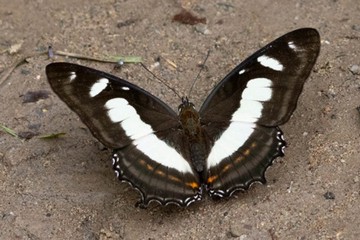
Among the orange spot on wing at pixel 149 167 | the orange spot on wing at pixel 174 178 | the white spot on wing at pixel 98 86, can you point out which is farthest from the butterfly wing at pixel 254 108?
the white spot on wing at pixel 98 86

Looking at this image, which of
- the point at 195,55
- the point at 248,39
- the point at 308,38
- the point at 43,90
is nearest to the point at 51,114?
the point at 43,90

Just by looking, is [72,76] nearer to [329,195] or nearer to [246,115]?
[246,115]

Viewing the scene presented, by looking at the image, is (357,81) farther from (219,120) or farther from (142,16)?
(142,16)

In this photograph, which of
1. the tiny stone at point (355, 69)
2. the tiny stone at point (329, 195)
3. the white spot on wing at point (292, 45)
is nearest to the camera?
the tiny stone at point (329, 195)

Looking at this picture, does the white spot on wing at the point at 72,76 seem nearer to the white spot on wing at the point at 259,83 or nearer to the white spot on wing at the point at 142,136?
the white spot on wing at the point at 142,136

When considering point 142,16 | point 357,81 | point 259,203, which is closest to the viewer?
point 259,203

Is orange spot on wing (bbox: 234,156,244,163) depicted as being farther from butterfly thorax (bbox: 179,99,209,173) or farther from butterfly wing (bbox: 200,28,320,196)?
butterfly thorax (bbox: 179,99,209,173)
